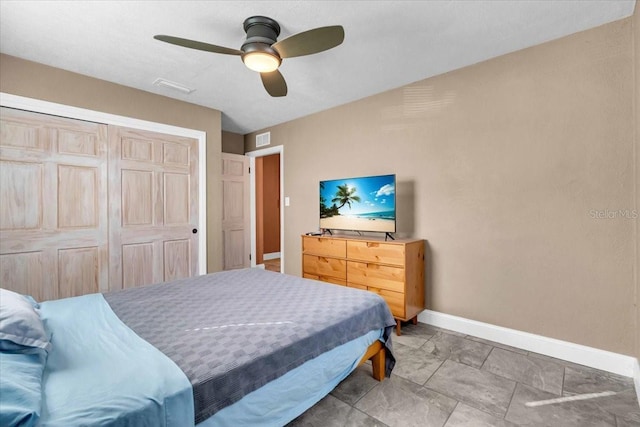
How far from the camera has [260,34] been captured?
81.0 inches

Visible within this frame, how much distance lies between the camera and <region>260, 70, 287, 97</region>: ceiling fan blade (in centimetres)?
235

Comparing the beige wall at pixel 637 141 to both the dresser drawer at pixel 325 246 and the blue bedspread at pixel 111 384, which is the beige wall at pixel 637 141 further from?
the blue bedspread at pixel 111 384

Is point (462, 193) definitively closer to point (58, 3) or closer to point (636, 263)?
point (636, 263)

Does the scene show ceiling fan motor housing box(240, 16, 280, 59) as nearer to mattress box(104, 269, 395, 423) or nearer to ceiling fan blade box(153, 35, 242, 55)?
ceiling fan blade box(153, 35, 242, 55)

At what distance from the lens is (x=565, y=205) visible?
7.53 ft

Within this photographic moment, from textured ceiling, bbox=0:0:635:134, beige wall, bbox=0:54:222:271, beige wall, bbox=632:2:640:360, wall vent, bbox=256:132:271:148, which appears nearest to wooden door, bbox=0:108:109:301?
beige wall, bbox=0:54:222:271

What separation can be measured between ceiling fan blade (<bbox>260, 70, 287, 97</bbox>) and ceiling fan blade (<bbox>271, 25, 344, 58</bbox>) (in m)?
0.25

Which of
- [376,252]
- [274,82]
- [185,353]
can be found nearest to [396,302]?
[376,252]

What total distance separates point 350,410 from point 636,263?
212 cm

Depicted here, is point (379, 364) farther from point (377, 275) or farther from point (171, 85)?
point (171, 85)

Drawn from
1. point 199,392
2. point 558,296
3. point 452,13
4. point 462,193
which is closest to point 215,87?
point 452,13

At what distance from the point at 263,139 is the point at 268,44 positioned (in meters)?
2.78

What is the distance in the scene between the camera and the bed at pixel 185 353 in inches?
36.2

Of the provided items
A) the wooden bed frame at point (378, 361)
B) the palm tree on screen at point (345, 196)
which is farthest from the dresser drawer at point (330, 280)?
the wooden bed frame at point (378, 361)
